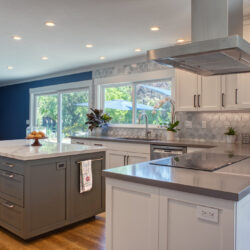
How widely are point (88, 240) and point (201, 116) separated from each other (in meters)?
2.54

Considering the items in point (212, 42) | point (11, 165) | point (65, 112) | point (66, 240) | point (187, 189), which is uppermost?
point (212, 42)

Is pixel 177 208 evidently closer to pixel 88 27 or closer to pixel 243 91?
pixel 243 91

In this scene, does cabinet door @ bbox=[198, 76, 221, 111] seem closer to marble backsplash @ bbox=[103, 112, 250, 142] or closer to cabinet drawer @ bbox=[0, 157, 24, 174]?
marble backsplash @ bbox=[103, 112, 250, 142]

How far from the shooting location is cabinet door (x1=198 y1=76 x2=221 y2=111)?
12.2 ft

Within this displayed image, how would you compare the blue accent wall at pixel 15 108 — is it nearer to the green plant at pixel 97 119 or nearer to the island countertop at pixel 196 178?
the green plant at pixel 97 119

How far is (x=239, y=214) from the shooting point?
4.44 feet

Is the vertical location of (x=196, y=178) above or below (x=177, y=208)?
above

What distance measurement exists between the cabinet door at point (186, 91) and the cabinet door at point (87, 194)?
59.9 inches

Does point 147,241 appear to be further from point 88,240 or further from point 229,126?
point 229,126

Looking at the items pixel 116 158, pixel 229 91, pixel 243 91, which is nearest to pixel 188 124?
pixel 229 91

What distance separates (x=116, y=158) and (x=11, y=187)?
80.4 inches

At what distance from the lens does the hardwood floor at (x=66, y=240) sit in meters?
2.66

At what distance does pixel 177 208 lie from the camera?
150 centimetres

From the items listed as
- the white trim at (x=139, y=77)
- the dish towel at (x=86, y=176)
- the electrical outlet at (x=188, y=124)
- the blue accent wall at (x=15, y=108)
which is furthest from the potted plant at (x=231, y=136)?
the blue accent wall at (x=15, y=108)
